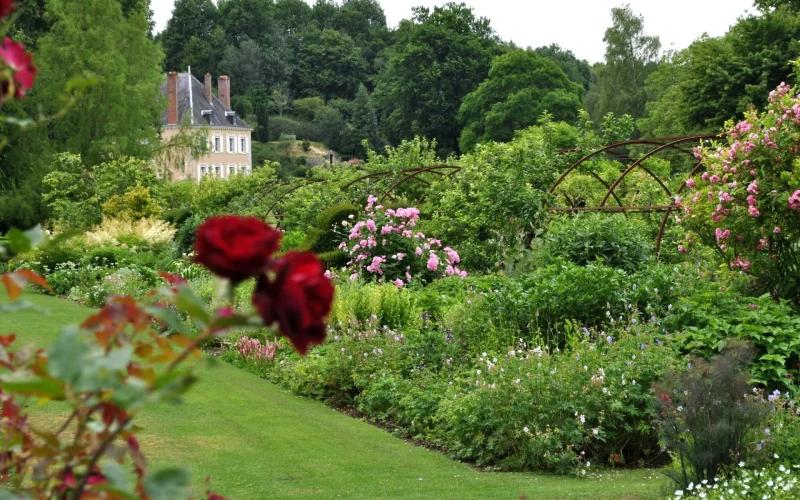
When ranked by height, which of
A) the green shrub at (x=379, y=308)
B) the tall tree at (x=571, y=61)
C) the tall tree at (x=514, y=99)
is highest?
the tall tree at (x=571, y=61)

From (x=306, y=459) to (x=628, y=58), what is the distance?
134 ft

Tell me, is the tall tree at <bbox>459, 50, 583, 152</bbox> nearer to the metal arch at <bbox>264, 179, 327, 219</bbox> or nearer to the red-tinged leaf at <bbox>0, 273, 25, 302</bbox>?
the metal arch at <bbox>264, 179, 327, 219</bbox>

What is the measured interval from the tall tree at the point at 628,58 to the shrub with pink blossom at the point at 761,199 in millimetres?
36269

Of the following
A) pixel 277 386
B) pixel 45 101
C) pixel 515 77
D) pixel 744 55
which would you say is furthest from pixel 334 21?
pixel 277 386

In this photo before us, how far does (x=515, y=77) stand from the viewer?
142 ft

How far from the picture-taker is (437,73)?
1874 inches

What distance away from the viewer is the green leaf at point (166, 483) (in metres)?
1.12

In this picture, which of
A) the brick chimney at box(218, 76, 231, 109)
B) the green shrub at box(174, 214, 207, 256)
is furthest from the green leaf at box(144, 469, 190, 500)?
the brick chimney at box(218, 76, 231, 109)

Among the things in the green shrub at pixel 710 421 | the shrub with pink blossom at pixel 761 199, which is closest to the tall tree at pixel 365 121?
the shrub with pink blossom at pixel 761 199

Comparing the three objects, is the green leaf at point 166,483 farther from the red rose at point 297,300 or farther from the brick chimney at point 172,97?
the brick chimney at point 172,97

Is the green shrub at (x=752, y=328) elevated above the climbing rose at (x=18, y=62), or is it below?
below

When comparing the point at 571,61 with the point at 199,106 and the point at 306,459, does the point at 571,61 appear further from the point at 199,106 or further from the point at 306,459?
the point at 306,459

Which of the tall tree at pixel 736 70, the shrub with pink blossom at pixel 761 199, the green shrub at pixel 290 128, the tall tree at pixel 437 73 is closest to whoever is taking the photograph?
the shrub with pink blossom at pixel 761 199

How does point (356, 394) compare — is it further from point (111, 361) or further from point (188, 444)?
point (111, 361)
